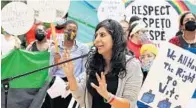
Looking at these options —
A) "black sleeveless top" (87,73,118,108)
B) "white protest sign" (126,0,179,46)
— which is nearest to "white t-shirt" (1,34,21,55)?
"white protest sign" (126,0,179,46)

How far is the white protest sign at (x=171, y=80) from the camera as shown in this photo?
120 inches

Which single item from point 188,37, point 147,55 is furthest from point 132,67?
point 147,55

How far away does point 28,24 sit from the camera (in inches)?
213

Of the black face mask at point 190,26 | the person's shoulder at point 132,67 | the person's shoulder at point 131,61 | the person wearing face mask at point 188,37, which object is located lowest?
the person's shoulder at point 132,67

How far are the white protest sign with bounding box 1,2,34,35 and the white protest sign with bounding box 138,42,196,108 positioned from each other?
8.60ft

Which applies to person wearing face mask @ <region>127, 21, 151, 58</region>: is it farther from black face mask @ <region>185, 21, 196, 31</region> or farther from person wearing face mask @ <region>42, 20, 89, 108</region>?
black face mask @ <region>185, 21, 196, 31</region>

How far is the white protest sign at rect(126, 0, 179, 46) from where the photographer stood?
6586 millimetres

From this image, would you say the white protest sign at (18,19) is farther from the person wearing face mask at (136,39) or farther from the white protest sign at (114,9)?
the white protest sign at (114,9)

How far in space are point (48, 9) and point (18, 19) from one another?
0.58 metres

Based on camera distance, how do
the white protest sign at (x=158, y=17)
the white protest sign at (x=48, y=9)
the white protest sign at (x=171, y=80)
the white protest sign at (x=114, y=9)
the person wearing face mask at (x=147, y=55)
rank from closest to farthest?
1. the white protest sign at (x=171, y=80)
2. the person wearing face mask at (x=147, y=55)
3. the white protest sign at (x=48, y=9)
4. the white protest sign at (x=114, y=9)
5. the white protest sign at (x=158, y=17)

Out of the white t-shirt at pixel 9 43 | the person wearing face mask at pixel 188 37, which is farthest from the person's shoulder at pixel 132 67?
the white t-shirt at pixel 9 43

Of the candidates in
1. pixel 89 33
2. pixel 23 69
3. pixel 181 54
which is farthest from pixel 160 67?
pixel 89 33

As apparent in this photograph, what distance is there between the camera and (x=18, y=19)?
17.7ft

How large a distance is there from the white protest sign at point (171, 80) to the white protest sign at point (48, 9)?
2.16m
